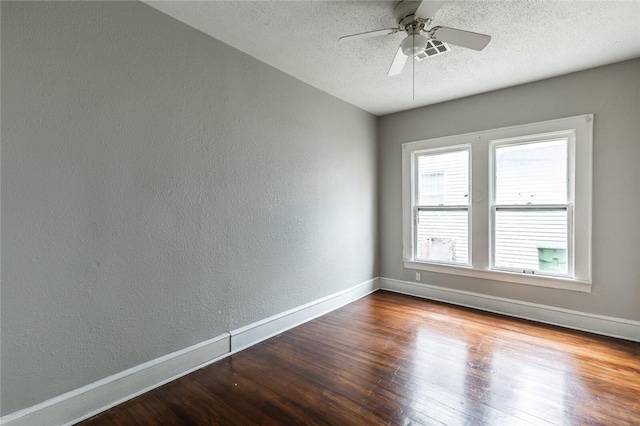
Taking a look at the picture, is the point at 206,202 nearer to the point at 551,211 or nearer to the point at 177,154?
the point at 177,154

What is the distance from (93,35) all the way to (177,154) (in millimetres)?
860

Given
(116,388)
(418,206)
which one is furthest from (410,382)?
(418,206)

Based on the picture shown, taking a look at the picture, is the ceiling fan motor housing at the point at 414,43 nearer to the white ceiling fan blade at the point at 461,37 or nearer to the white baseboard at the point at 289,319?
the white ceiling fan blade at the point at 461,37

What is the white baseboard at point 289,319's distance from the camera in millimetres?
2740

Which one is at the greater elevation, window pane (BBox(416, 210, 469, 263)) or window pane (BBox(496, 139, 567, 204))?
window pane (BBox(496, 139, 567, 204))

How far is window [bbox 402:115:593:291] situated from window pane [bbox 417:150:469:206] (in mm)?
13

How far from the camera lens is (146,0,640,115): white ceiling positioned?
2.15 m

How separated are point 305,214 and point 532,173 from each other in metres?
2.67

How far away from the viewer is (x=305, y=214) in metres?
3.42

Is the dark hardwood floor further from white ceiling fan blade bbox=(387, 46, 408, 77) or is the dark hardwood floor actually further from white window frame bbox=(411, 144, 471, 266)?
white ceiling fan blade bbox=(387, 46, 408, 77)

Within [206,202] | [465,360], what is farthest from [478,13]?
[465,360]

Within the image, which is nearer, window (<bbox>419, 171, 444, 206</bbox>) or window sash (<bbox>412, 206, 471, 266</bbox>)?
window sash (<bbox>412, 206, 471, 266</bbox>)

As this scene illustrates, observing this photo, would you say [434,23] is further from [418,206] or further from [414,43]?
[418,206]

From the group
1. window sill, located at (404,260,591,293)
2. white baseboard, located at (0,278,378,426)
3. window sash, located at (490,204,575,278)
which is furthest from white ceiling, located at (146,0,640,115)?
white baseboard, located at (0,278,378,426)
